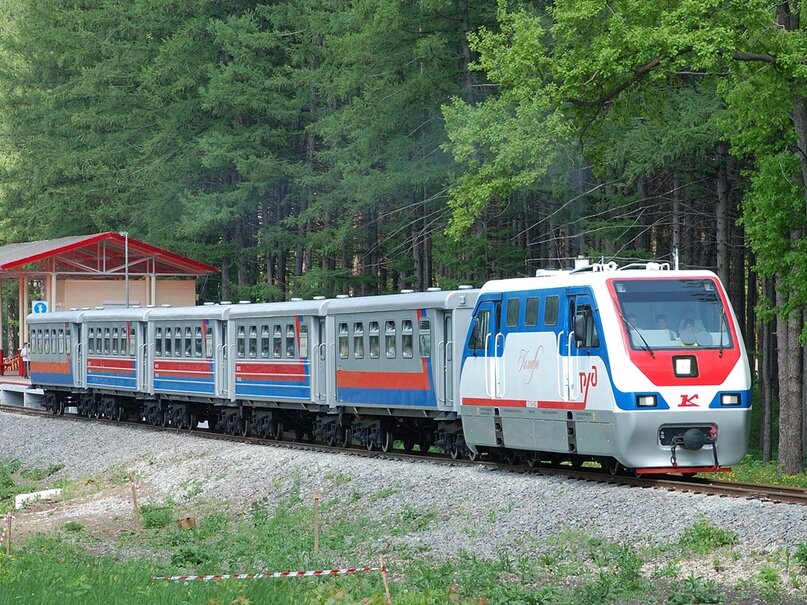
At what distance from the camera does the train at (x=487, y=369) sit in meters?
18.0

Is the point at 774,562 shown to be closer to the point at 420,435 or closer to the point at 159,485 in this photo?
the point at 420,435

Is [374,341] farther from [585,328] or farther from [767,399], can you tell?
[767,399]

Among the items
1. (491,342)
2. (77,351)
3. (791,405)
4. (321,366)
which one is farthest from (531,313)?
(77,351)

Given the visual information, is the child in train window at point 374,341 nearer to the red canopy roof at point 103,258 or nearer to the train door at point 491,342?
the train door at point 491,342

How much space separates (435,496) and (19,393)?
34.4m

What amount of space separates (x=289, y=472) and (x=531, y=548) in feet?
29.1

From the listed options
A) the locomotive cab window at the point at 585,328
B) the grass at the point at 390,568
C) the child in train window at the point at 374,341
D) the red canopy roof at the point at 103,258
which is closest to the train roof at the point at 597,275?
the locomotive cab window at the point at 585,328

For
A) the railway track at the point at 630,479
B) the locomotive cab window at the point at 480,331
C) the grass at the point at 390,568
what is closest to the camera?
the grass at the point at 390,568

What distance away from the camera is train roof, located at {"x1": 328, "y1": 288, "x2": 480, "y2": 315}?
76.1 ft

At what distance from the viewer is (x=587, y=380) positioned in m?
18.5

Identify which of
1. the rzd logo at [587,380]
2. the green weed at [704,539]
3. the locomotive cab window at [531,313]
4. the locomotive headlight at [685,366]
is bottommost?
the green weed at [704,539]

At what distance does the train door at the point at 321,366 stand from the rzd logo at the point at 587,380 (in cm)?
980

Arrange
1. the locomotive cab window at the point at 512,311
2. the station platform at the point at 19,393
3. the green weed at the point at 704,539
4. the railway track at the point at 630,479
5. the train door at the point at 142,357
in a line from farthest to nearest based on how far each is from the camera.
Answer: the station platform at the point at 19,393 → the train door at the point at 142,357 → the locomotive cab window at the point at 512,311 → the railway track at the point at 630,479 → the green weed at the point at 704,539

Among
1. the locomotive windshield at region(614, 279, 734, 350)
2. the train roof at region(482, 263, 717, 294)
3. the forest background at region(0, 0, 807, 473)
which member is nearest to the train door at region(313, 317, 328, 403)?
the forest background at region(0, 0, 807, 473)
